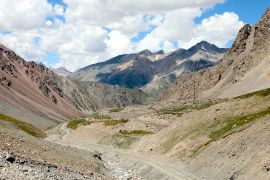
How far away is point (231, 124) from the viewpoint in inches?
3140

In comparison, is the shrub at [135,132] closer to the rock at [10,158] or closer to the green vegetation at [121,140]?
the green vegetation at [121,140]

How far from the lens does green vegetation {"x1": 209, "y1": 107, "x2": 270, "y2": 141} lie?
74.6 m

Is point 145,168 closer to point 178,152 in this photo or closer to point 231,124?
point 178,152

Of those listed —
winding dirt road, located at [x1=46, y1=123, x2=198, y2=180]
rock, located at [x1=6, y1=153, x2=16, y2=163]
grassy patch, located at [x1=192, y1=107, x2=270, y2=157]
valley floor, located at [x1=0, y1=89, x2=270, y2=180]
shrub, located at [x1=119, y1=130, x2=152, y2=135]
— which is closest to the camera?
rock, located at [x1=6, y1=153, x2=16, y2=163]

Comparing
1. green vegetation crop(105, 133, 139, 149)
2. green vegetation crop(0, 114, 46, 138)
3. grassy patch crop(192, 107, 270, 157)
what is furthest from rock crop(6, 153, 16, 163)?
green vegetation crop(0, 114, 46, 138)

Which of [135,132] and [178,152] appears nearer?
[178,152]

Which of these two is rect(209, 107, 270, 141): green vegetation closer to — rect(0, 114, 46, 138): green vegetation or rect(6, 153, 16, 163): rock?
rect(6, 153, 16, 163): rock

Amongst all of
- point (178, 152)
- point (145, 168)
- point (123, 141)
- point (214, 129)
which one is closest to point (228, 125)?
point (214, 129)

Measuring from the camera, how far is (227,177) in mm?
54781

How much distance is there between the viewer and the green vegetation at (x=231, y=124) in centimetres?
7462

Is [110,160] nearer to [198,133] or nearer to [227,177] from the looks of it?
[198,133]

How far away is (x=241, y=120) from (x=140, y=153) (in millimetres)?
24864

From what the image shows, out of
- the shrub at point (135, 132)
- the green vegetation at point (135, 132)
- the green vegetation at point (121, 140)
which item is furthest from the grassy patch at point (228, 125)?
the shrub at point (135, 132)

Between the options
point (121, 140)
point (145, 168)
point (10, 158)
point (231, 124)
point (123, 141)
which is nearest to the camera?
point (10, 158)
